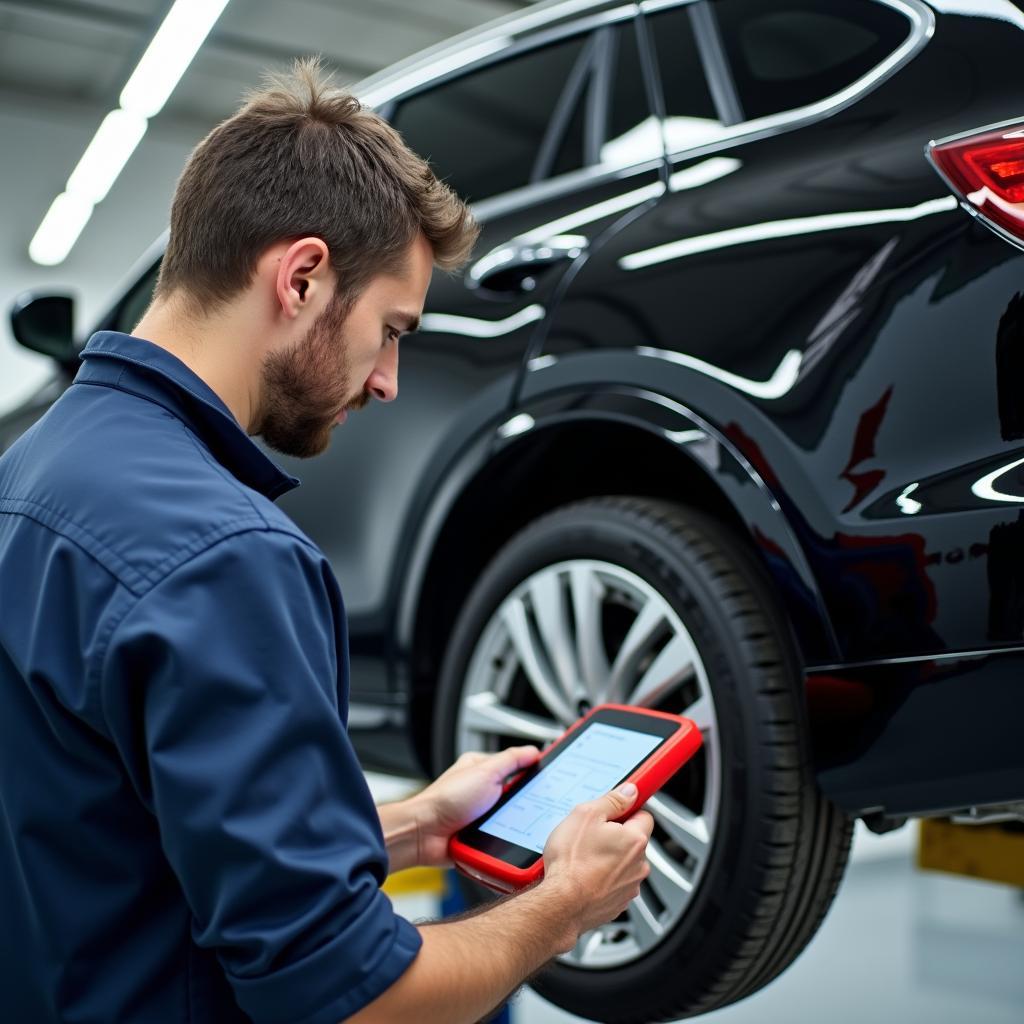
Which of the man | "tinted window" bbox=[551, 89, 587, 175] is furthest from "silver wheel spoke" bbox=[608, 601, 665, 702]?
"tinted window" bbox=[551, 89, 587, 175]

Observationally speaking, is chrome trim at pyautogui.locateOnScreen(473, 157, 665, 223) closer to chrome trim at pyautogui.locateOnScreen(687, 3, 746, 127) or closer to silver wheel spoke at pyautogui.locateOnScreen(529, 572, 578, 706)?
chrome trim at pyautogui.locateOnScreen(687, 3, 746, 127)

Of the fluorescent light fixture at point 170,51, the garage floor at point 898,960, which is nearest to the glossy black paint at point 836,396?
the garage floor at point 898,960

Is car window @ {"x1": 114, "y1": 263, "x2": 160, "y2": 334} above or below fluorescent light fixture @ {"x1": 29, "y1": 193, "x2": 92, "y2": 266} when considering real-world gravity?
below

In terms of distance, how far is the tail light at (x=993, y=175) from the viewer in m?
1.06

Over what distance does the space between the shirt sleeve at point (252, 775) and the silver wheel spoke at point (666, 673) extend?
2.01 feet

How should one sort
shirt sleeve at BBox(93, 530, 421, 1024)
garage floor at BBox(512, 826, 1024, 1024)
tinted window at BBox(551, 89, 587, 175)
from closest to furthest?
1. shirt sleeve at BBox(93, 530, 421, 1024)
2. tinted window at BBox(551, 89, 587, 175)
3. garage floor at BBox(512, 826, 1024, 1024)

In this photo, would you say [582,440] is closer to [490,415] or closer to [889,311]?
[490,415]

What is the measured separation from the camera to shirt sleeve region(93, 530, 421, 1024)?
679 millimetres

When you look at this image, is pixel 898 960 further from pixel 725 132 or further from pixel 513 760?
pixel 725 132

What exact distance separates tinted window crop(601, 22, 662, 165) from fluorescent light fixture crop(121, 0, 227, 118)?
12.7ft

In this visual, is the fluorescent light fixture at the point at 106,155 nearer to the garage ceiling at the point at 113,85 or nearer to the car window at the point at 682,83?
the garage ceiling at the point at 113,85

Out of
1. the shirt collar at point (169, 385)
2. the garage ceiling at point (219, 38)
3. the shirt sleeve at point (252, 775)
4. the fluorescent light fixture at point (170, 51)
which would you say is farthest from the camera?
the garage ceiling at point (219, 38)

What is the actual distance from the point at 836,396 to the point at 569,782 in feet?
1.53

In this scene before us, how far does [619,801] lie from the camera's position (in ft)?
3.36
